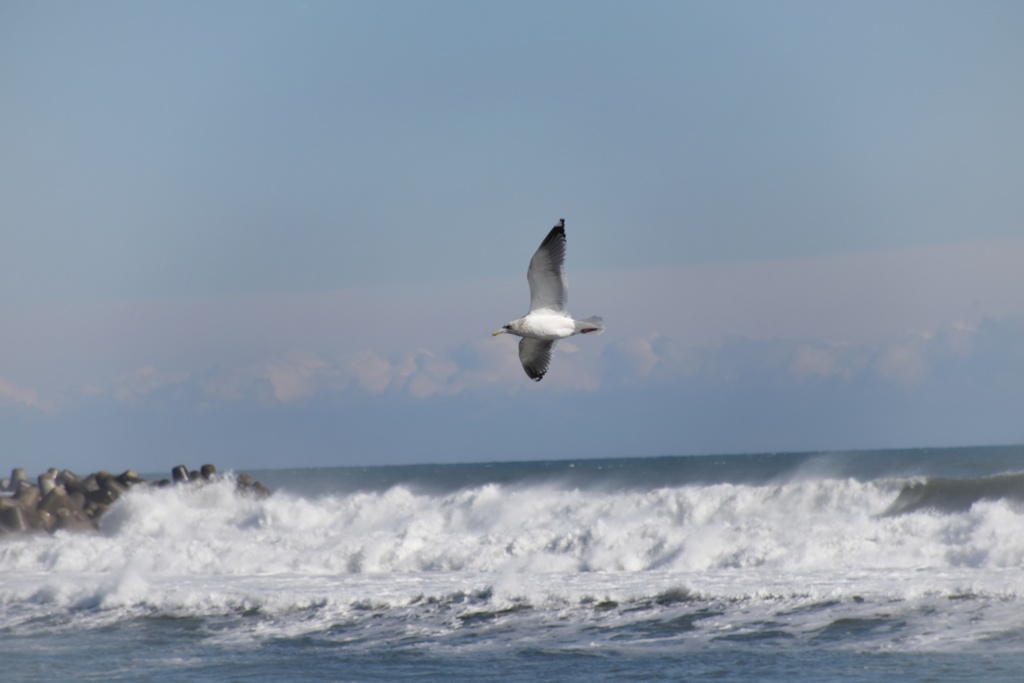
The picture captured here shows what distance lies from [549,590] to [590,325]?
8.25 metres

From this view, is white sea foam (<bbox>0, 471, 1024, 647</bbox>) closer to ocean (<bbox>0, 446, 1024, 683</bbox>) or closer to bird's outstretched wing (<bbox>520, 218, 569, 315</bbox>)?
ocean (<bbox>0, 446, 1024, 683</bbox>)

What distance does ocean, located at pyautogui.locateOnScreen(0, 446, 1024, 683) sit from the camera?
44.5 feet

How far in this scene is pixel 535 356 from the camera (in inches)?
438

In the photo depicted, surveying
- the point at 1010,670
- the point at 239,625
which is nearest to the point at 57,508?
the point at 239,625

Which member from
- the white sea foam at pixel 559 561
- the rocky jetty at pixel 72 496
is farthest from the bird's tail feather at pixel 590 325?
the rocky jetty at pixel 72 496

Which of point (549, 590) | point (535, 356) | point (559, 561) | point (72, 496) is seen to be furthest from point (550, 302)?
point (72, 496)

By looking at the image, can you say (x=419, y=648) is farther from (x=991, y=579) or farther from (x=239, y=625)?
(x=991, y=579)

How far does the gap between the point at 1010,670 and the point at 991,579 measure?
461 centimetres

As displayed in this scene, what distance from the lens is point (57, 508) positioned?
3034cm

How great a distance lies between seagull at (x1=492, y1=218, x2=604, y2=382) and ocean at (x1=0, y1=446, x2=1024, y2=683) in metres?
4.34

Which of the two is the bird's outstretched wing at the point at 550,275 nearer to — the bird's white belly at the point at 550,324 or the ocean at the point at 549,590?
the bird's white belly at the point at 550,324

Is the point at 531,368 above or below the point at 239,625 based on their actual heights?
above

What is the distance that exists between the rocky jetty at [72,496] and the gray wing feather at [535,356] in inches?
793

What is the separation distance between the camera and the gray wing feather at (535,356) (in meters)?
11.1
